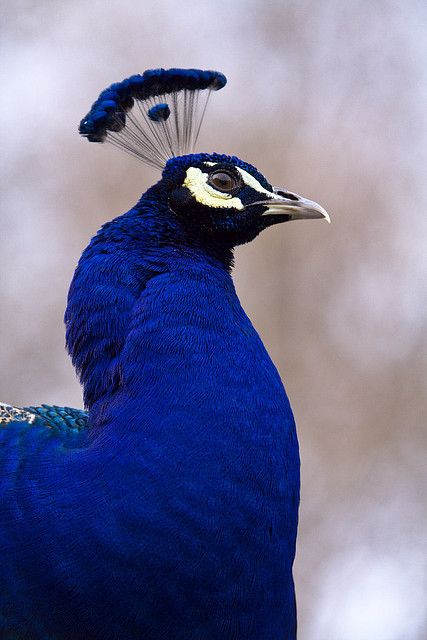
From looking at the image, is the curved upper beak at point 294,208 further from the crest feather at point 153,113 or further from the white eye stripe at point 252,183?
the crest feather at point 153,113

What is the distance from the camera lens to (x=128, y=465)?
1.22 meters

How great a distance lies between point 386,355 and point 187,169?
2.13 meters

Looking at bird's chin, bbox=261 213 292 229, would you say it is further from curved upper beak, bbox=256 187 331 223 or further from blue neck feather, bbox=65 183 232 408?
blue neck feather, bbox=65 183 232 408

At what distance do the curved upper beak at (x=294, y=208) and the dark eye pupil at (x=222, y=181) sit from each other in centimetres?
6

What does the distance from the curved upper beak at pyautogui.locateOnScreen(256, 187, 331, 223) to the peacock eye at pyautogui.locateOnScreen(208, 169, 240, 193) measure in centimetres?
6

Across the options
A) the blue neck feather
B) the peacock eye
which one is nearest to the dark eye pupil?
the peacock eye

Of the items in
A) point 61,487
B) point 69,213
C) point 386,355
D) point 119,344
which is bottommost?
point 61,487

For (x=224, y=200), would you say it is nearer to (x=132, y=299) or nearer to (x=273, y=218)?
(x=273, y=218)

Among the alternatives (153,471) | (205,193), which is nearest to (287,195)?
(205,193)

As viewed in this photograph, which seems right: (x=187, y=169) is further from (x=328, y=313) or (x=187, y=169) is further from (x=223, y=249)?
(x=328, y=313)

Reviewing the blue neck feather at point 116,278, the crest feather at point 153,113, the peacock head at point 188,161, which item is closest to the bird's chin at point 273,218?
the peacock head at point 188,161

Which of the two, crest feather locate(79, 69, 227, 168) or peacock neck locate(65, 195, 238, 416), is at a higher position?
crest feather locate(79, 69, 227, 168)

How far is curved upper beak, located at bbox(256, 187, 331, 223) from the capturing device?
64.3 inches

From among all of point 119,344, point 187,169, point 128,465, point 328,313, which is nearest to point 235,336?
point 119,344
